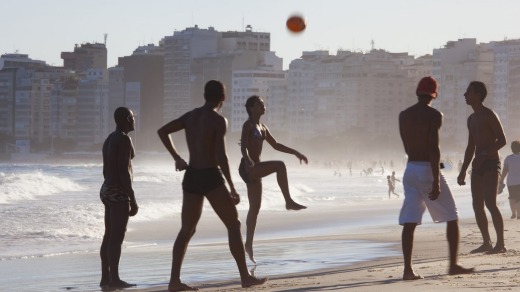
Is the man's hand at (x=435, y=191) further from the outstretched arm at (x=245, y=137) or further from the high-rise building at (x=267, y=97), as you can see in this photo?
the high-rise building at (x=267, y=97)

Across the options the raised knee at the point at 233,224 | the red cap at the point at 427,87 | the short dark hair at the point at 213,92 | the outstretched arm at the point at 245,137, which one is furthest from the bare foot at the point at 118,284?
the red cap at the point at 427,87

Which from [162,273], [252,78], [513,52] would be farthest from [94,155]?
[162,273]

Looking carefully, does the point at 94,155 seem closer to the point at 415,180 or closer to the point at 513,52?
the point at 513,52

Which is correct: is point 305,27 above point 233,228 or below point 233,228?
above

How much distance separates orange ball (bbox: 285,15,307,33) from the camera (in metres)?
16.8

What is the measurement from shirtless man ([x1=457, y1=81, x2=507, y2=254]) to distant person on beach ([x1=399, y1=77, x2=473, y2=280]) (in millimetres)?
1933

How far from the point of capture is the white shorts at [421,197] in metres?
9.91

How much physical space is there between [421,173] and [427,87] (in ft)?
2.15

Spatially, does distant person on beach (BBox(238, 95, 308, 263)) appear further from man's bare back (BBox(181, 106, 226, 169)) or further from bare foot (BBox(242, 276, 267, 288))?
man's bare back (BBox(181, 106, 226, 169))

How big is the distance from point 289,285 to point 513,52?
150472 millimetres

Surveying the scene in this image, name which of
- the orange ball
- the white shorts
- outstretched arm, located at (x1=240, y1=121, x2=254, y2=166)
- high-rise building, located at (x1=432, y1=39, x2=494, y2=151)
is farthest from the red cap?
high-rise building, located at (x1=432, y1=39, x2=494, y2=151)

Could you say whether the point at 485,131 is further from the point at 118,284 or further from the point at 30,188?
→ the point at 30,188

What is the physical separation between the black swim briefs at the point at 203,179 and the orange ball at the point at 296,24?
7.55m

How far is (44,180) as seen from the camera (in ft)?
168
